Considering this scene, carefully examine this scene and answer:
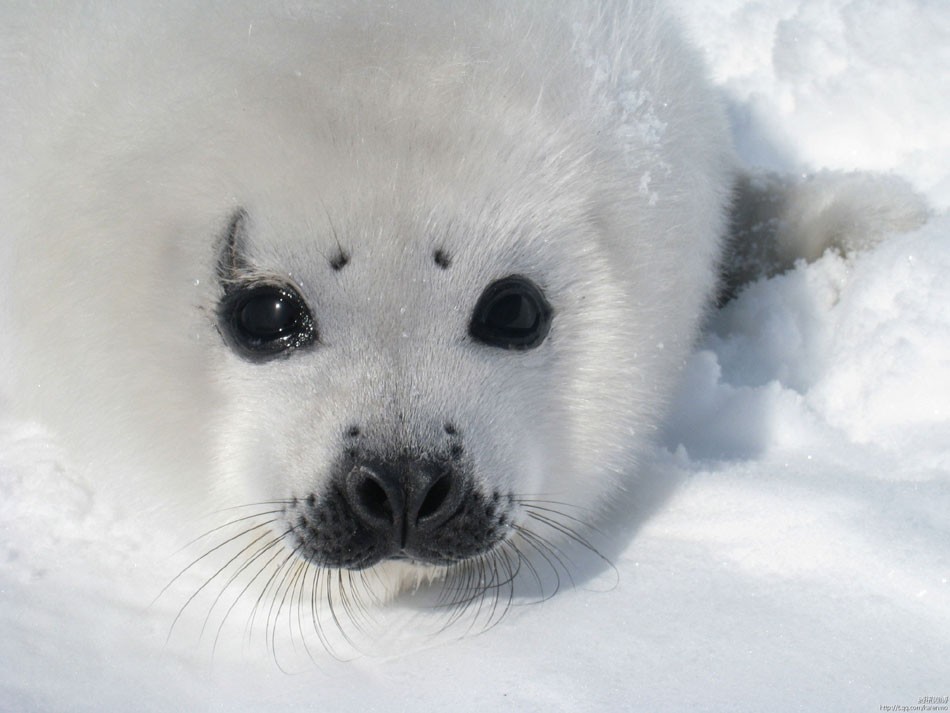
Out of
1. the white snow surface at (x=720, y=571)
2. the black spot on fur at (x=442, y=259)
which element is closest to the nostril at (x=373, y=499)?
the white snow surface at (x=720, y=571)

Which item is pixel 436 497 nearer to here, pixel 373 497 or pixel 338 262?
pixel 373 497

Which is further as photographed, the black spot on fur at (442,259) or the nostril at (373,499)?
the black spot on fur at (442,259)

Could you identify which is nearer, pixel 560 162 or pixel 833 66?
pixel 560 162

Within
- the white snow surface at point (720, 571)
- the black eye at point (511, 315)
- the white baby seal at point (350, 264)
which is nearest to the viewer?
the white snow surface at point (720, 571)

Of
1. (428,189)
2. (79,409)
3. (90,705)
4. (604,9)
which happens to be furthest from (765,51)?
(90,705)

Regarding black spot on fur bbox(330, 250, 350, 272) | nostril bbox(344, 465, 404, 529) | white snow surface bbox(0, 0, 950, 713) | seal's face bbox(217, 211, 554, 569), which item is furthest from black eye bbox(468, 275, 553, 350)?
white snow surface bbox(0, 0, 950, 713)

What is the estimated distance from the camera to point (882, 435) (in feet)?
8.77

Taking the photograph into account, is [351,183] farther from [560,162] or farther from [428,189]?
[560,162]

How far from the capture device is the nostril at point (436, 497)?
205 cm

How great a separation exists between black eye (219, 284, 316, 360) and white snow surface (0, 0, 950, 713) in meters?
0.62

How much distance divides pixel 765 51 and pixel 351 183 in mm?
2875

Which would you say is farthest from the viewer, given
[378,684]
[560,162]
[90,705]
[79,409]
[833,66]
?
A: [833,66]

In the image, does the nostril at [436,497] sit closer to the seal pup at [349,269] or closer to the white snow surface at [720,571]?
the seal pup at [349,269]

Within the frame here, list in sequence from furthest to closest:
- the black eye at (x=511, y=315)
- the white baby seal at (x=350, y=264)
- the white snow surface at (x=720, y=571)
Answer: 1. the black eye at (x=511, y=315)
2. the white baby seal at (x=350, y=264)
3. the white snow surface at (x=720, y=571)
